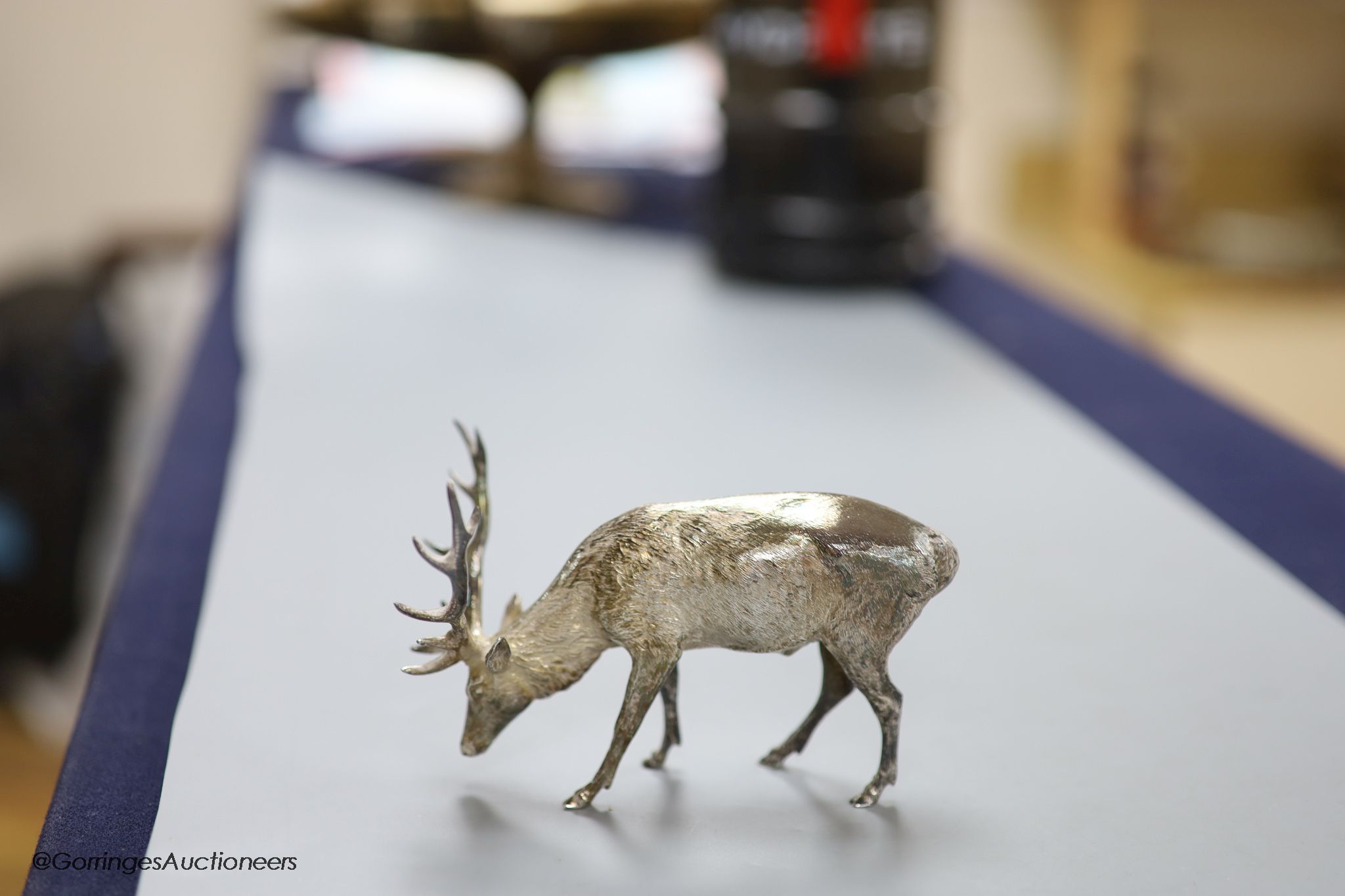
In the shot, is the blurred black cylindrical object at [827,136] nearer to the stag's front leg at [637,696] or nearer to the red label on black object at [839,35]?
the red label on black object at [839,35]

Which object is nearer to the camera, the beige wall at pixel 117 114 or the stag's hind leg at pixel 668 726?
the stag's hind leg at pixel 668 726

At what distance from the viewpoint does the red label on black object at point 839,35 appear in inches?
50.8

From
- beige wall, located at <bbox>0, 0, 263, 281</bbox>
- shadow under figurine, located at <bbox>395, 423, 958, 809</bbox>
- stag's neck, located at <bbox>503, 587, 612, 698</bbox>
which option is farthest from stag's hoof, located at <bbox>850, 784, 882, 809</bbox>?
beige wall, located at <bbox>0, 0, 263, 281</bbox>

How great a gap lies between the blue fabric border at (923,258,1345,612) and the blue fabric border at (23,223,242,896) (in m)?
0.56

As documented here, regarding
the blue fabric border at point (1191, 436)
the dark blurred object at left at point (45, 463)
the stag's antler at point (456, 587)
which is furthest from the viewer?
the dark blurred object at left at point (45, 463)

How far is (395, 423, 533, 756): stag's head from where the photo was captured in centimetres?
49

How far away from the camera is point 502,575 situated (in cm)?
74

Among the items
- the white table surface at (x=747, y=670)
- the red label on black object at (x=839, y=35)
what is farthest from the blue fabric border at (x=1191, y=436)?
the red label on black object at (x=839, y=35)

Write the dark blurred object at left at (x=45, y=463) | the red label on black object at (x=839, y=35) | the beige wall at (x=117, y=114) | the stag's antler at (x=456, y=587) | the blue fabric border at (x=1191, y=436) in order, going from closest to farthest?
the stag's antler at (x=456, y=587), the blue fabric border at (x=1191, y=436), the red label on black object at (x=839, y=35), the dark blurred object at left at (x=45, y=463), the beige wall at (x=117, y=114)

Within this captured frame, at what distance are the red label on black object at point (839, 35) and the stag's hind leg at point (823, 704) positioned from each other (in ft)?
2.91

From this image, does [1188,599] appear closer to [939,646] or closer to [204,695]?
[939,646]

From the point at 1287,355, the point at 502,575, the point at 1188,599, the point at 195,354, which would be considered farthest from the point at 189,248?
the point at 1188,599

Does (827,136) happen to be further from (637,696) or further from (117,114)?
(117,114)

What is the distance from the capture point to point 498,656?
0.51m
